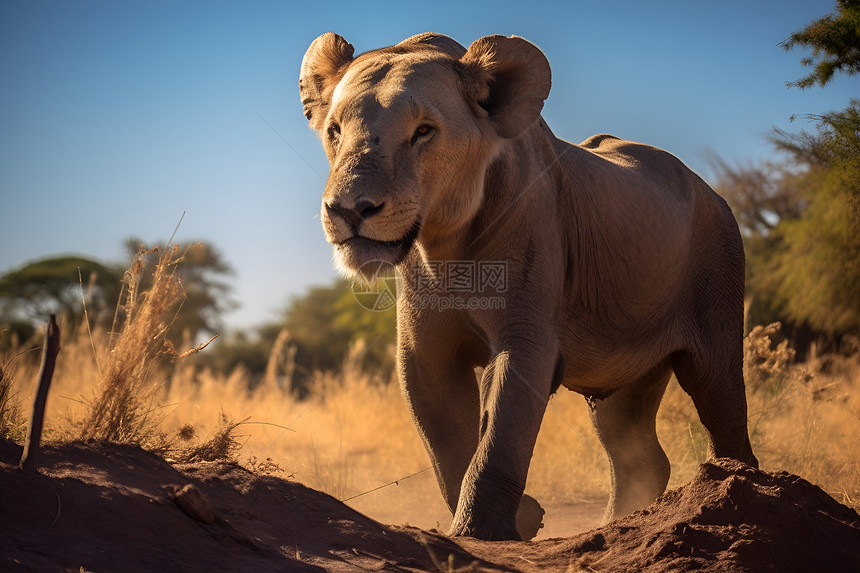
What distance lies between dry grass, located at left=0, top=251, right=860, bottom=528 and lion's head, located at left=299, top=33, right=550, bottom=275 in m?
1.39

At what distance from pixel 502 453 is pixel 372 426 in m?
7.29

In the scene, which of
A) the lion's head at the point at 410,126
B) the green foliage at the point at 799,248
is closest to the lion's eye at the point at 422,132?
the lion's head at the point at 410,126

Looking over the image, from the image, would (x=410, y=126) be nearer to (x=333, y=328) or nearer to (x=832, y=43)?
(x=832, y=43)

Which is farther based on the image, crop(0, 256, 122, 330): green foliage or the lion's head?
crop(0, 256, 122, 330): green foliage

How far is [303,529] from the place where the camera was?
3594 mm

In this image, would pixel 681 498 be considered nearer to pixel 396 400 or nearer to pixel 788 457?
pixel 788 457

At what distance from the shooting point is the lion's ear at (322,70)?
497cm

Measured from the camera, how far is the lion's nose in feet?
12.6

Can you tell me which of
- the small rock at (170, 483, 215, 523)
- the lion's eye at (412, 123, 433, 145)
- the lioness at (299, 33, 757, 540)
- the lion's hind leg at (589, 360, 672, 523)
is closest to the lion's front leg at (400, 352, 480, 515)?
the lioness at (299, 33, 757, 540)

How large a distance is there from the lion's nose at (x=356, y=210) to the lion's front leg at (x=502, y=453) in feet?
3.24

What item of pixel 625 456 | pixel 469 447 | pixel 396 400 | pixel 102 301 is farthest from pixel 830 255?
pixel 102 301

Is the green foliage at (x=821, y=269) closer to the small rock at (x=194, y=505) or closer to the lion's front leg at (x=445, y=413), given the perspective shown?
the lion's front leg at (x=445, y=413)

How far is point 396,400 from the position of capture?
11.5 metres

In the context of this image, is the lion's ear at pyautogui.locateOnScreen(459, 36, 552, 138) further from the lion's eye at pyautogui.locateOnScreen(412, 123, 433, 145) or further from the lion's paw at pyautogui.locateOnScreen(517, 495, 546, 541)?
the lion's paw at pyautogui.locateOnScreen(517, 495, 546, 541)
